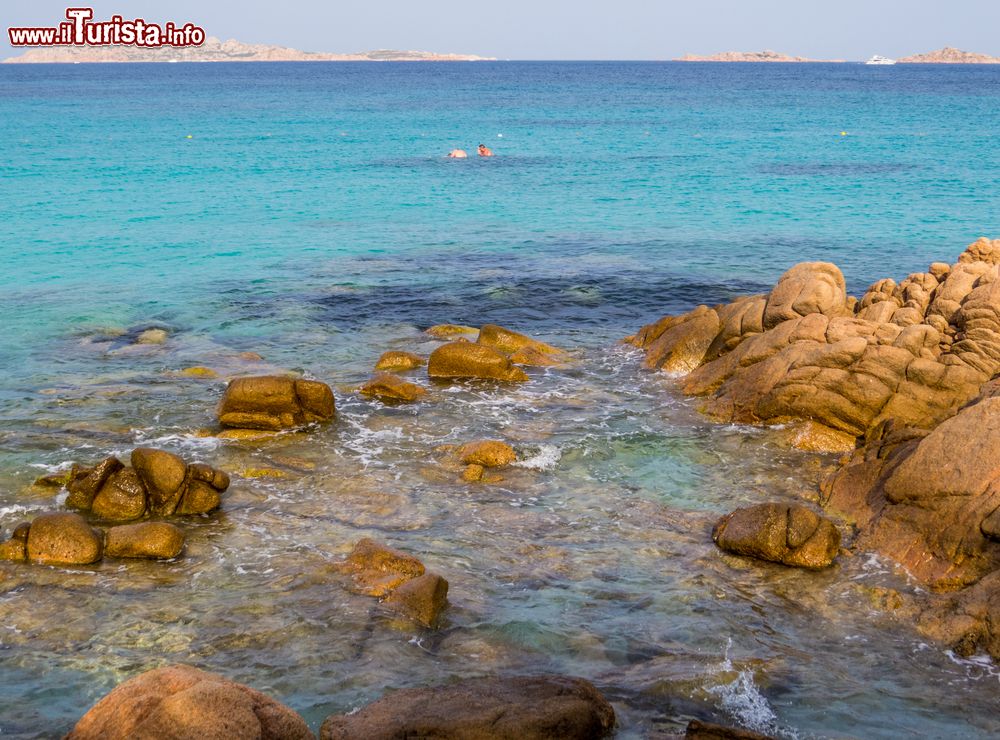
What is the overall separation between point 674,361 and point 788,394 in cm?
429

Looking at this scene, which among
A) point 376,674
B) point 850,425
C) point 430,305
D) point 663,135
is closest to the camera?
point 376,674

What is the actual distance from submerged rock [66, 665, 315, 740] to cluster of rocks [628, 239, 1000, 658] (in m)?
8.00

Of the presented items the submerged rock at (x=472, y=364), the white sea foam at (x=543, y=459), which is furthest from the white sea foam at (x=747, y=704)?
the submerged rock at (x=472, y=364)

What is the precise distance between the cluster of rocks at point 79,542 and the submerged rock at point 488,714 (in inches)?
220

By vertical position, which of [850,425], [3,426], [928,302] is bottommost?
[3,426]

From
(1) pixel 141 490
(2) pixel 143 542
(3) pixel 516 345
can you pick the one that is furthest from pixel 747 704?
(3) pixel 516 345

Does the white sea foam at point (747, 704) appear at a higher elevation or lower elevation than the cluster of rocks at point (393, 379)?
lower

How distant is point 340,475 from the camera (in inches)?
692

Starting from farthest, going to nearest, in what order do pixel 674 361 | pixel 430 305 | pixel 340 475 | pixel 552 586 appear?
pixel 430 305
pixel 674 361
pixel 340 475
pixel 552 586

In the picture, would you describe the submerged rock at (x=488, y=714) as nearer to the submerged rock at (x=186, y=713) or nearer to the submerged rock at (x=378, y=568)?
the submerged rock at (x=186, y=713)

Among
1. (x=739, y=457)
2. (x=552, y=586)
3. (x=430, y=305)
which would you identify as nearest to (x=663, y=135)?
(x=430, y=305)

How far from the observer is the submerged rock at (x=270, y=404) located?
19.3 meters

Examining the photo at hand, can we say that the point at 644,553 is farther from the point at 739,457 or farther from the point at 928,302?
the point at 928,302

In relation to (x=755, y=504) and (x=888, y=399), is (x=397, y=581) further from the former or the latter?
(x=888, y=399)
